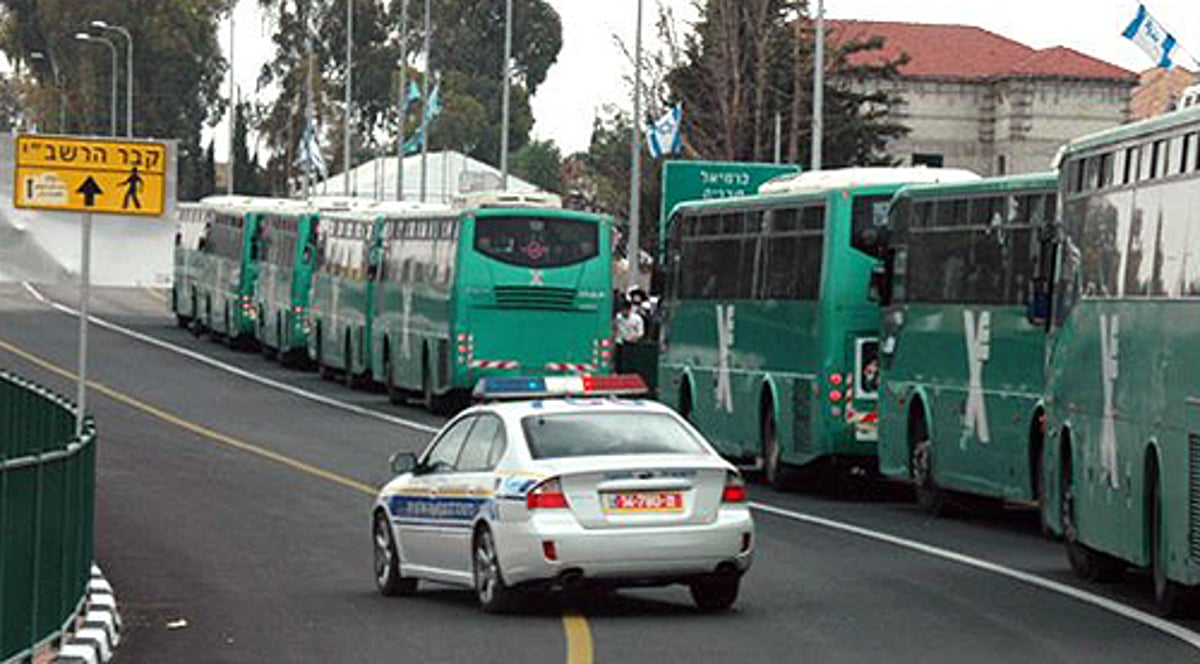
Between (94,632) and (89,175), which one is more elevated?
(89,175)

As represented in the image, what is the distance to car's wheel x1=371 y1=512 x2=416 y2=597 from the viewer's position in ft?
71.4

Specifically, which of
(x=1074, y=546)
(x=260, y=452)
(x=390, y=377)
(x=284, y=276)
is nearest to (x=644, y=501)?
(x=1074, y=546)

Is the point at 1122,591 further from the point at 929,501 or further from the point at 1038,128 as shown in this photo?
the point at 1038,128

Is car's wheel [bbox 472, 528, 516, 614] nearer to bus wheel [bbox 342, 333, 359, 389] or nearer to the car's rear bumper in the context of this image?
the car's rear bumper

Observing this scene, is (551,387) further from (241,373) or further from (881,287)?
(241,373)

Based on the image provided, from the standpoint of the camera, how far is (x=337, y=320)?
61688 mm

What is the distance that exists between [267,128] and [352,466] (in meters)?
126

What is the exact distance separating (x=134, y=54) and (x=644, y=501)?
141468mm

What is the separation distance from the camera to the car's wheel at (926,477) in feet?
102

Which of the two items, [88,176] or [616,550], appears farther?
[88,176]

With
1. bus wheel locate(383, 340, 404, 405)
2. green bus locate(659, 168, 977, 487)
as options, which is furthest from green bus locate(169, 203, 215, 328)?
green bus locate(659, 168, 977, 487)

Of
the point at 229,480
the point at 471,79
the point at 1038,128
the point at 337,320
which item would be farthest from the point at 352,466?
the point at 471,79

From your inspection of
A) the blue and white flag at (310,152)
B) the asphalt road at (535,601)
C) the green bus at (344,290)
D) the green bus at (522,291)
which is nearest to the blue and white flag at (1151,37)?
the green bus at (522,291)

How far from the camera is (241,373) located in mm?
64438
